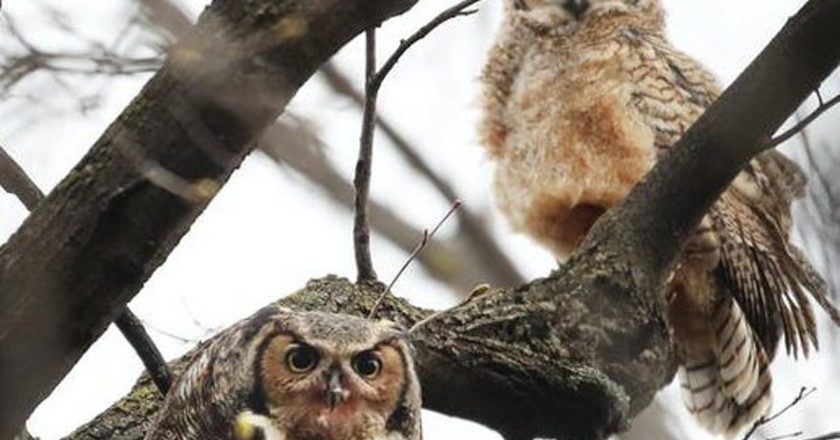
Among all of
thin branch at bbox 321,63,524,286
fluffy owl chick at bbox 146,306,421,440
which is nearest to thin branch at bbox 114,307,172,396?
fluffy owl chick at bbox 146,306,421,440

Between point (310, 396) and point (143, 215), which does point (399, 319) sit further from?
point (143, 215)

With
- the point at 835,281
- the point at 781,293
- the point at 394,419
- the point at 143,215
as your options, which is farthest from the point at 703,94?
the point at 143,215

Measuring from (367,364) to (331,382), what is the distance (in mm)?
94

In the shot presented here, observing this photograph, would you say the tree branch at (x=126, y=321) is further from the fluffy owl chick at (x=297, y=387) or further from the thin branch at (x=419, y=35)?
the thin branch at (x=419, y=35)

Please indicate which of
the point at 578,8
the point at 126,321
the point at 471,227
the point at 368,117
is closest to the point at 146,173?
the point at 126,321

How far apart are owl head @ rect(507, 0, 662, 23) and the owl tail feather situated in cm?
136

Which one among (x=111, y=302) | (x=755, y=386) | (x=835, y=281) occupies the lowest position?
(x=111, y=302)

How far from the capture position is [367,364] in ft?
9.89

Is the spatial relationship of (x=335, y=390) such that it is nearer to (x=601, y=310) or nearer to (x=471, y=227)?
(x=601, y=310)

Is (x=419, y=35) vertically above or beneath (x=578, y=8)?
beneath

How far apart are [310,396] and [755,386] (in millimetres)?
3392

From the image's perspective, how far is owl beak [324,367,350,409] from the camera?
2.93 meters

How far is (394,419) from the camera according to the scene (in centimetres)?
303

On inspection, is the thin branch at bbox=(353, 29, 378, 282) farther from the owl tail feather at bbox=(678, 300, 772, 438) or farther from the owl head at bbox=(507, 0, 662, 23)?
the owl head at bbox=(507, 0, 662, 23)
